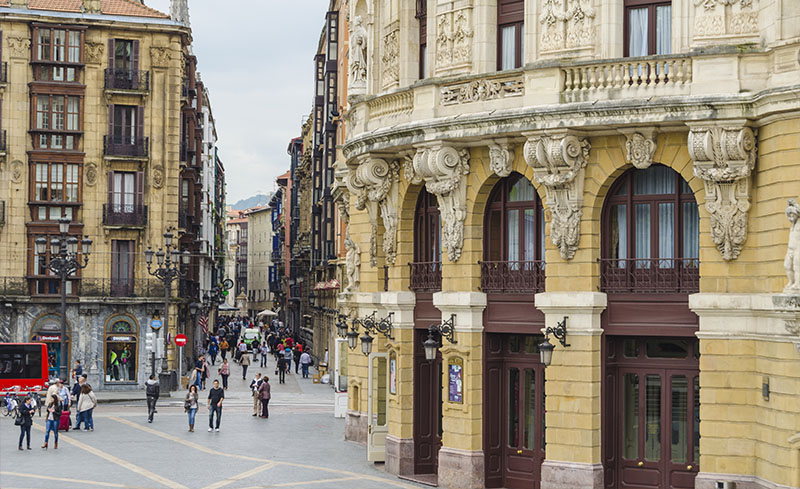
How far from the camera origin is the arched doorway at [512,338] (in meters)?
27.8

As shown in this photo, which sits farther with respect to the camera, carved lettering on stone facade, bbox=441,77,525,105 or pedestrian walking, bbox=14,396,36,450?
pedestrian walking, bbox=14,396,36,450

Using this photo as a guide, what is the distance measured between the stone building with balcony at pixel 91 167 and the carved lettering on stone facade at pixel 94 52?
0.05 m

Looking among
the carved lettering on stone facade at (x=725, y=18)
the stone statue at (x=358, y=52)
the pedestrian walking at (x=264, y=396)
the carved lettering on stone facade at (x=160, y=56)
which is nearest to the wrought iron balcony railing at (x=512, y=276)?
the carved lettering on stone facade at (x=725, y=18)

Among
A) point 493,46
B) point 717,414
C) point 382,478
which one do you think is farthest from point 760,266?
point 382,478

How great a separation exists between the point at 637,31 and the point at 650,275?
5210mm

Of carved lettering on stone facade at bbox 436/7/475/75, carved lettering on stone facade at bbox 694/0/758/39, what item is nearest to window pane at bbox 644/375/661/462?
carved lettering on stone facade at bbox 694/0/758/39

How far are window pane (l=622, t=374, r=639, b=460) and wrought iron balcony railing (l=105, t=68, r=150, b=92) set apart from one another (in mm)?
39482

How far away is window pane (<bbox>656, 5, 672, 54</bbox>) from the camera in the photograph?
1011 inches

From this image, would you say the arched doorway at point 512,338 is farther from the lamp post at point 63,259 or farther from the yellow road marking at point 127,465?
the lamp post at point 63,259

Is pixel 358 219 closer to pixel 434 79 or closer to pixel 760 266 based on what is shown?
pixel 434 79

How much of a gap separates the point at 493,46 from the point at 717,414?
31.9ft

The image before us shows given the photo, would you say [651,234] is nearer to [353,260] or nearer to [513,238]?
[513,238]

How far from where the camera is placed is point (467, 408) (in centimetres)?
2814

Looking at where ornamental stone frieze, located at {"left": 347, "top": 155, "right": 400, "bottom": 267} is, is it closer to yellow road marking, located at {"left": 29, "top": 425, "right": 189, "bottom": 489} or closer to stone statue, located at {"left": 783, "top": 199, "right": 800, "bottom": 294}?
yellow road marking, located at {"left": 29, "top": 425, "right": 189, "bottom": 489}
